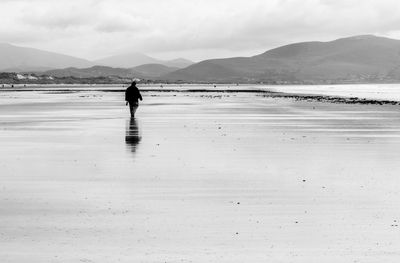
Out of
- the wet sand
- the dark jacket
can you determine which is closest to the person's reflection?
the wet sand

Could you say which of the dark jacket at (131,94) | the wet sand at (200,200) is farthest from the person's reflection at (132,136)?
the dark jacket at (131,94)

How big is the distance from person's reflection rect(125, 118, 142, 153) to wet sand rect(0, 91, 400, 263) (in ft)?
0.43

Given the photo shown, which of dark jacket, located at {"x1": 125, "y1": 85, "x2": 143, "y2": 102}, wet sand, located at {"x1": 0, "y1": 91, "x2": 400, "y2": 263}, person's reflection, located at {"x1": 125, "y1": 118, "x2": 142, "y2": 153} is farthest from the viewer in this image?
dark jacket, located at {"x1": 125, "y1": 85, "x2": 143, "y2": 102}

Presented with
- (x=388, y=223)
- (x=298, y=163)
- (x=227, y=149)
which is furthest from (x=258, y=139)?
(x=388, y=223)

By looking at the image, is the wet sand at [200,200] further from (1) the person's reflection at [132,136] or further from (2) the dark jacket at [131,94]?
(2) the dark jacket at [131,94]

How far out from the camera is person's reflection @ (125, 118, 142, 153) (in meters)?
24.2

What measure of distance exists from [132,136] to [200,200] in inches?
614

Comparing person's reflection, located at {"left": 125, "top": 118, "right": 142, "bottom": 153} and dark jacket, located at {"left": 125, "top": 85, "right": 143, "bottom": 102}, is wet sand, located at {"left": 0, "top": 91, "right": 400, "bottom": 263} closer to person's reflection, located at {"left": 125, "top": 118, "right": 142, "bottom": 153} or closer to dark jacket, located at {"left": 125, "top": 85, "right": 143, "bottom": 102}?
person's reflection, located at {"left": 125, "top": 118, "right": 142, "bottom": 153}

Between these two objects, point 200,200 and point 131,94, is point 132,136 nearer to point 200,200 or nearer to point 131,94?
point 131,94

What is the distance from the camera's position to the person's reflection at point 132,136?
2422cm

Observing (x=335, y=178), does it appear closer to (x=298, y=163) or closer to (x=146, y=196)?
(x=298, y=163)

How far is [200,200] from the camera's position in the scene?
13297 millimetres

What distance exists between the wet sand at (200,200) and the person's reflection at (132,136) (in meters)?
0.13

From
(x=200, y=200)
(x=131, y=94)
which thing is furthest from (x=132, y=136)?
(x=200, y=200)
